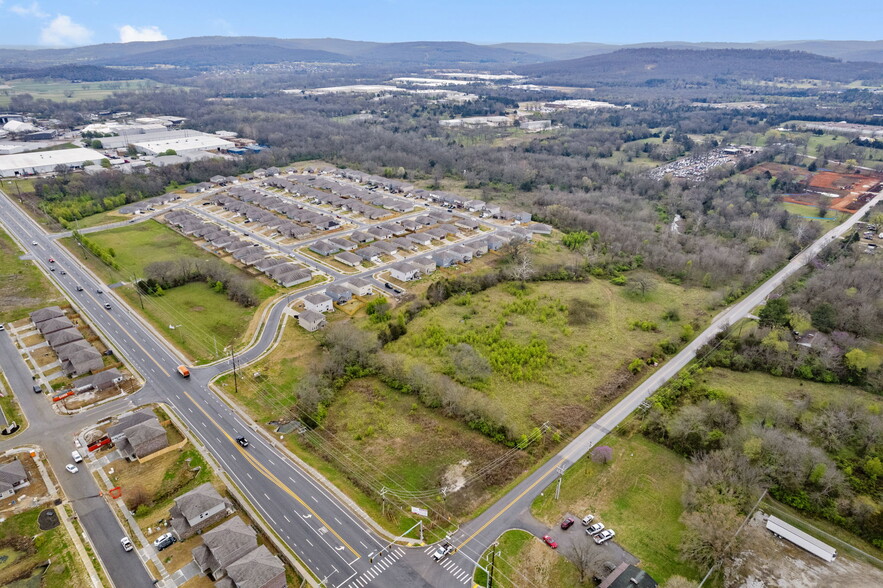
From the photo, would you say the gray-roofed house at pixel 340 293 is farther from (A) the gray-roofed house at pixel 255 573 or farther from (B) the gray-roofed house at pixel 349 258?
(A) the gray-roofed house at pixel 255 573

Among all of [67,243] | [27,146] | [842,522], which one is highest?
[27,146]

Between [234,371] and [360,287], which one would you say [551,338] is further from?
[234,371]

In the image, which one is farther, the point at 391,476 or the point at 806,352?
the point at 806,352

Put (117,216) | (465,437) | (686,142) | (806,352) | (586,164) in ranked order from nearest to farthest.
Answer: (465,437), (806,352), (117,216), (586,164), (686,142)

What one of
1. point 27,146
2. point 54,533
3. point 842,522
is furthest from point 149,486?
point 27,146

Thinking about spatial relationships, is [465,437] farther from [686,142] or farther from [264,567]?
[686,142]

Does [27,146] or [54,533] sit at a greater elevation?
[27,146]

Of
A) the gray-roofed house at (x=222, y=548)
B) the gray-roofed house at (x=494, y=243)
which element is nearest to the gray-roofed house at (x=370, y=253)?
the gray-roofed house at (x=494, y=243)
